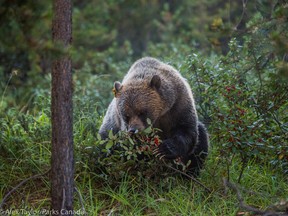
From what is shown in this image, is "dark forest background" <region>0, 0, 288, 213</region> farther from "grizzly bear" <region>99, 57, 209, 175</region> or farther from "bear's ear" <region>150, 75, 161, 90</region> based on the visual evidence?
"bear's ear" <region>150, 75, 161, 90</region>

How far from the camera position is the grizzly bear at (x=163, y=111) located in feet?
20.0

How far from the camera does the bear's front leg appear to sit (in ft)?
19.8

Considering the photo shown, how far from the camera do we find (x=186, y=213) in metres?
5.19

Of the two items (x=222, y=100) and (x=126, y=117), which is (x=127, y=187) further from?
(x=222, y=100)

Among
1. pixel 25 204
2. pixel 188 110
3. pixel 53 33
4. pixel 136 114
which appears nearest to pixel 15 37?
pixel 53 33

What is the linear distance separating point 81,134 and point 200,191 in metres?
1.64

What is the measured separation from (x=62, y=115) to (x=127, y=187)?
1442 millimetres

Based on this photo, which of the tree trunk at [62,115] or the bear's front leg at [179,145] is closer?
the tree trunk at [62,115]

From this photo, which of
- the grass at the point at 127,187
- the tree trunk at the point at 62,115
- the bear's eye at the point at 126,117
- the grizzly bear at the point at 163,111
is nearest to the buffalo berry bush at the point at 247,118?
the grass at the point at 127,187

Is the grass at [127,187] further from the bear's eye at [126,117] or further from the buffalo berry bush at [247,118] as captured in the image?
the bear's eye at [126,117]

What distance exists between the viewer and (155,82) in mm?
6176

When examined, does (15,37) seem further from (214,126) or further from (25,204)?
(214,126)

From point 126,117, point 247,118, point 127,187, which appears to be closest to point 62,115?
point 127,187

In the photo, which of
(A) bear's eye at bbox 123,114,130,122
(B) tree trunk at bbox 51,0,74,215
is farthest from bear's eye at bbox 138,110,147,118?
(B) tree trunk at bbox 51,0,74,215
